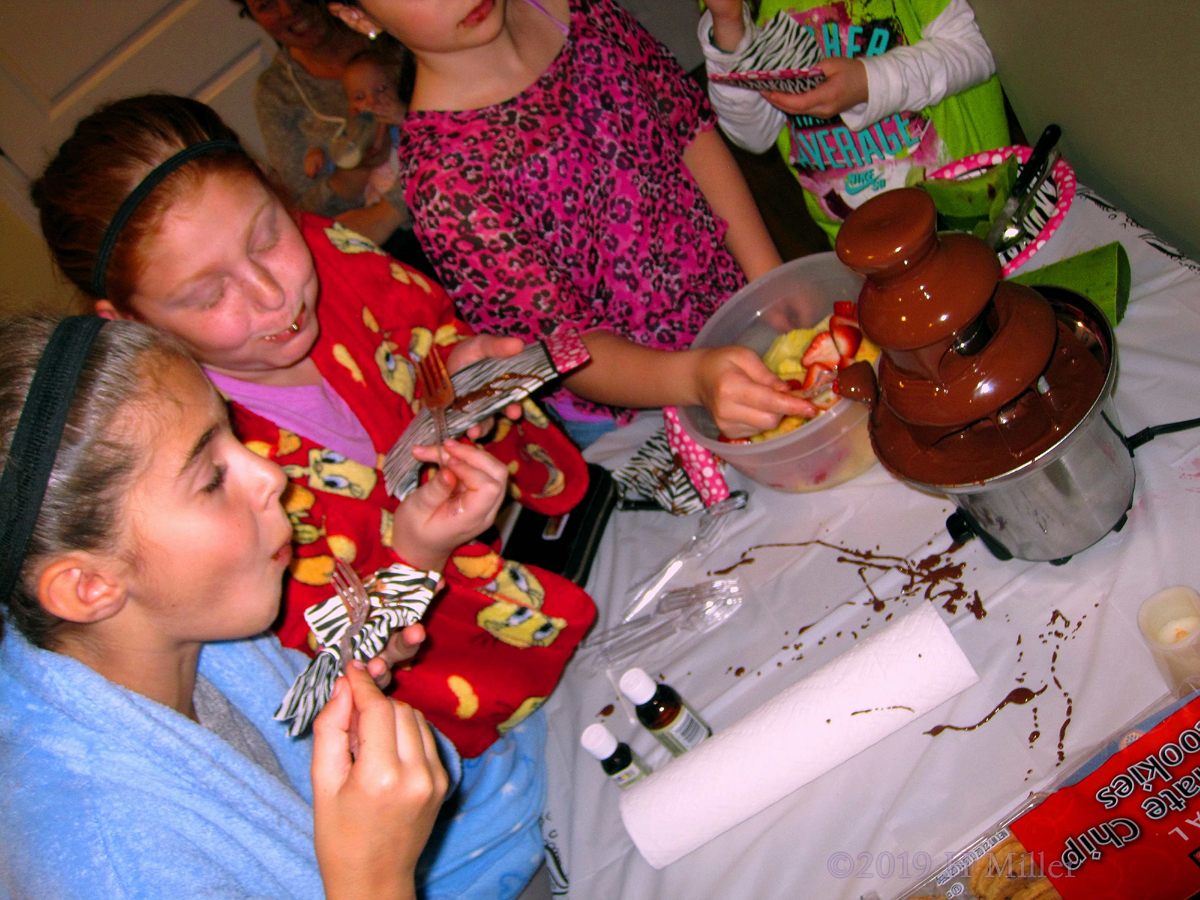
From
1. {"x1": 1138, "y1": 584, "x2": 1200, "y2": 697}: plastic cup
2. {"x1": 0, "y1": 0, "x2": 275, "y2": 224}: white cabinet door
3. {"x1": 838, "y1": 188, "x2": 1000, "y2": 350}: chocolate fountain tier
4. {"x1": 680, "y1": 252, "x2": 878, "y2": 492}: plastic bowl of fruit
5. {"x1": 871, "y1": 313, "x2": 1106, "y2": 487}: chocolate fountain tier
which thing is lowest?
{"x1": 1138, "y1": 584, "x2": 1200, "y2": 697}: plastic cup

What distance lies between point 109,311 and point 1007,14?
135 centimetres

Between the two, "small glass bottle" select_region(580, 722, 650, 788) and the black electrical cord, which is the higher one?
the black electrical cord

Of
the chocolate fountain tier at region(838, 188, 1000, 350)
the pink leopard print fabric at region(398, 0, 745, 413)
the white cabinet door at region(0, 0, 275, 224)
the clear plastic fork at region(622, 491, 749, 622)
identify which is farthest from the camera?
the white cabinet door at region(0, 0, 275, 224)

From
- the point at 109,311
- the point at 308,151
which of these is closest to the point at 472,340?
the point at 109,311

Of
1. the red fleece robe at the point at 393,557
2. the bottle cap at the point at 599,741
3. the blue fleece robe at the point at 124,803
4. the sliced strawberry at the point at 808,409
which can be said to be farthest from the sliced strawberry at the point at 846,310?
the blue fleece robe at the point at 124,803

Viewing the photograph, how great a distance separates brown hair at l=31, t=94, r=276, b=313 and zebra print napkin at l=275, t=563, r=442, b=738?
47cm

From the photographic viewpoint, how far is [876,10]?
1357 mm

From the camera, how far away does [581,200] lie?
1.36 m

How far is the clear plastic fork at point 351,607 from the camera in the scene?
868 millimetres

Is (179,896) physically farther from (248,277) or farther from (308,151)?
(308,151)

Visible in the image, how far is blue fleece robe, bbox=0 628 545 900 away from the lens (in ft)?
2.51

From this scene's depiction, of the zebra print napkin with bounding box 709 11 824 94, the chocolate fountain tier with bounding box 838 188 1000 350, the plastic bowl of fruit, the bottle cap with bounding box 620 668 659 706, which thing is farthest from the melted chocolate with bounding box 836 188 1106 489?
the zebra print napkin with bounding box 709 11 824 94

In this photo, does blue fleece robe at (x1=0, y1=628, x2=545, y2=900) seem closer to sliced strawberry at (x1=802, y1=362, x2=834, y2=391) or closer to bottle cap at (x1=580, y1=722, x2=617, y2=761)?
bottle cap at (x1=580, y1=722, x2=617, y2=761)

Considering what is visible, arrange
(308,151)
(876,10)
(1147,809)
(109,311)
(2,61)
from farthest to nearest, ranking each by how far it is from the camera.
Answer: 1. (308,151)
2. (2,61)
3. (876,10)
4. (109,311)
5. (1147,809)
